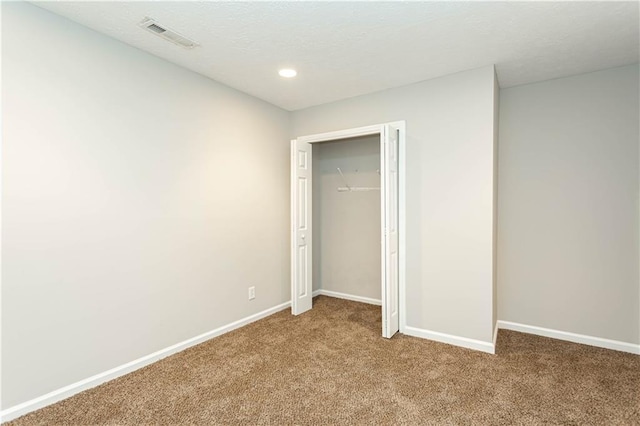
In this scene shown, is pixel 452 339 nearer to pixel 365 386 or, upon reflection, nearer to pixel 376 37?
pixel 365 386

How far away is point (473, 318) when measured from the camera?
2963 mm

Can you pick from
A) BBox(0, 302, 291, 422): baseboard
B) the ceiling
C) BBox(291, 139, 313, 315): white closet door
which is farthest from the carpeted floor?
the ceiling

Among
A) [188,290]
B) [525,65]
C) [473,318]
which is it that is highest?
[525,65]

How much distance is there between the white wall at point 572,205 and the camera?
289 centimetres

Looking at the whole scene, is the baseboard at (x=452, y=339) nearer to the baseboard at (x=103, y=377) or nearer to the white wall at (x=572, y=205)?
the white wall at (x=572, y=205)

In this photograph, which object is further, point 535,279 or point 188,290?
point 535,279

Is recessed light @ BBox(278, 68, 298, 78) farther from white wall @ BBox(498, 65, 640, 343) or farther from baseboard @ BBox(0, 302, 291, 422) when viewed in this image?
baseboard @ BBox(0, 302, 291, 422)

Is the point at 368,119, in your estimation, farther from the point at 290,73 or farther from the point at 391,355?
the point at 391,355

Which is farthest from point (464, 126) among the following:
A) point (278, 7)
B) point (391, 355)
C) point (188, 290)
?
point (188, 290)

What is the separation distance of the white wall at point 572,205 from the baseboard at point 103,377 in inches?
118

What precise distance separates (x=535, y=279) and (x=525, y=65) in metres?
2.04

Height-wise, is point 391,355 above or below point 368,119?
below

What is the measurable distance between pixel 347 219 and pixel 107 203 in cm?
275

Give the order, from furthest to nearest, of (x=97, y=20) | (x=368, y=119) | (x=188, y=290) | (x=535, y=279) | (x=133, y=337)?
1. (x=368, y=119)
2. (x=535, y=279)
3. (x=188, y=290)
4. (x=133, y=337)
5. (x=97, y=20)
